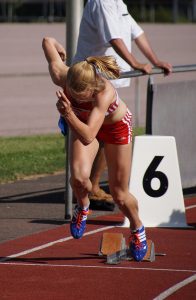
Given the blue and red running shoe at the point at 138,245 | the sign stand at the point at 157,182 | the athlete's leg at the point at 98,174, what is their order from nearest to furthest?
1. the blue and red running shoe at the point at 138,245
2. the sign stand at the point at 157,182
3. the athlete's leg at the point at 98,174

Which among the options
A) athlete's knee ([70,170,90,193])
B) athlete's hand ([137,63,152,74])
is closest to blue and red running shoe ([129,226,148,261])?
athlete's knee ([70,170,90,193])

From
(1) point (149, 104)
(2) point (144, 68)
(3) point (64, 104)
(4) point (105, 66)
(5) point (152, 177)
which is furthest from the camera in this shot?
(1) point (149, 104)

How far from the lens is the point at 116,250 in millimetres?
9523

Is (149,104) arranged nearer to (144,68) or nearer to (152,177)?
(144,68)

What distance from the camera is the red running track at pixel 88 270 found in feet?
27.1

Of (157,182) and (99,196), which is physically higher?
(157,182)

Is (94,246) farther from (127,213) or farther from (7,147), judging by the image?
(7,147)

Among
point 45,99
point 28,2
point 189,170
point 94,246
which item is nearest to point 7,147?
point 189,170

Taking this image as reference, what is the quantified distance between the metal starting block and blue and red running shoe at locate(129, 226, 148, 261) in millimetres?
75

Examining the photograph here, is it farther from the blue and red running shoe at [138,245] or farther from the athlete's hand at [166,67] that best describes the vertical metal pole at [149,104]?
the blue and red running shoe at [138,245]

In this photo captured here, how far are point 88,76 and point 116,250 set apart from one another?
4.67ft

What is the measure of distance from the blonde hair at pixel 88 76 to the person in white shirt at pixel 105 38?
2219 millimetres

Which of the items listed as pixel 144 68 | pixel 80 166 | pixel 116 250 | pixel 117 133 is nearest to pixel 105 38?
pixel 144 68

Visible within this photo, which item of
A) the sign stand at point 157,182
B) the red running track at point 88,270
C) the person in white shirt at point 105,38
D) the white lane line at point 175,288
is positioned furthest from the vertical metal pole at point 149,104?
the white lane line at point 175,288
